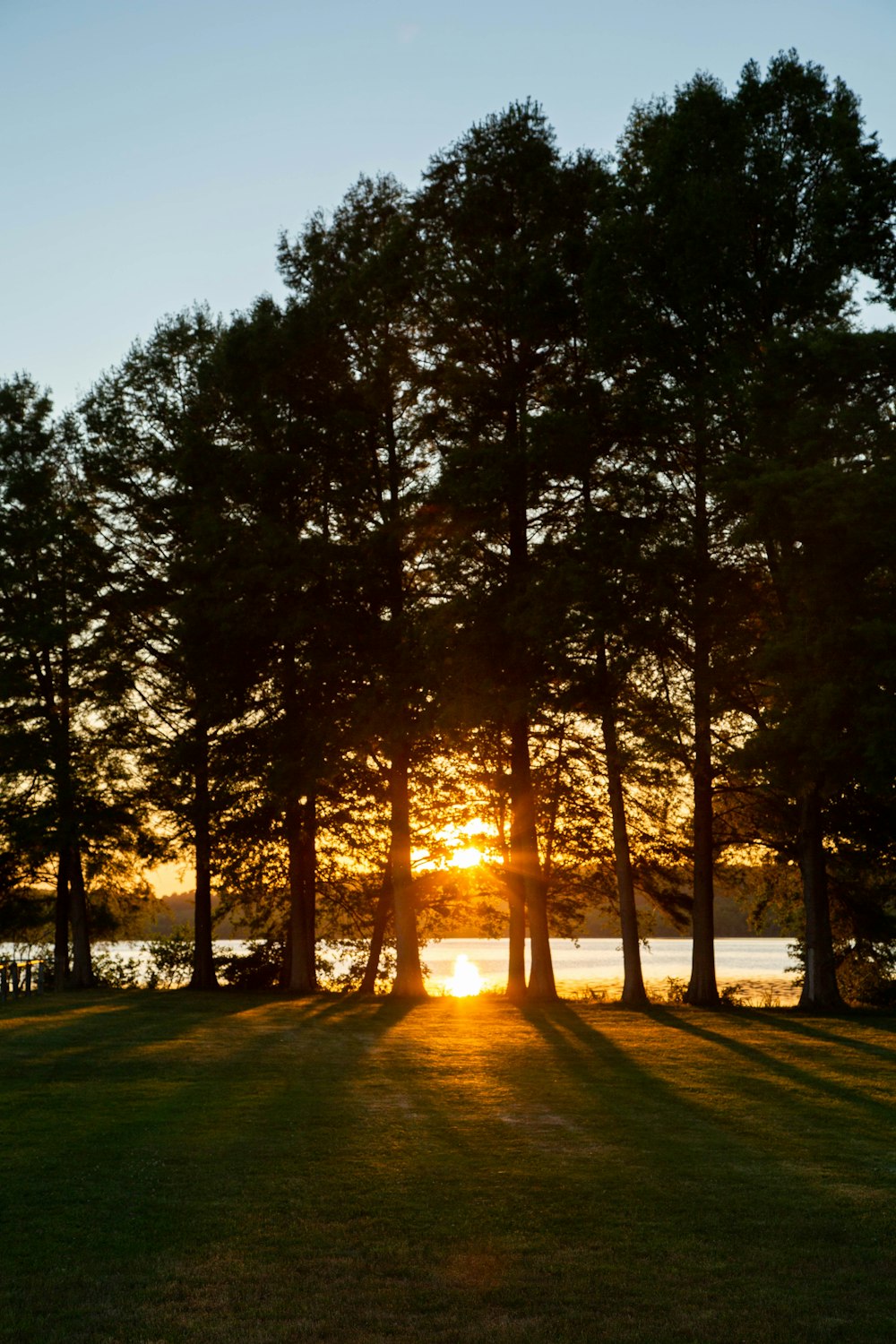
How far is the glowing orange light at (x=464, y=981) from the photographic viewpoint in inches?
1490

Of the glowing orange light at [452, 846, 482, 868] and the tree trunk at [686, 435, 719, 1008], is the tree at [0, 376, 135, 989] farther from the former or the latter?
the tree trunk at [686, 435, 719, 1008]

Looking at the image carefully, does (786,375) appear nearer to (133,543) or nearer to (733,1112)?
(733,1112)

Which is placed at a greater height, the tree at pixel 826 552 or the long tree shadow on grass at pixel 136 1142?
the tree at pixel 826 552

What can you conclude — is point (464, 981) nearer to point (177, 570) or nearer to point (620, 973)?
point (620, 973)

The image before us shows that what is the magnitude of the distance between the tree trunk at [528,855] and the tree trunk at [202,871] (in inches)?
356

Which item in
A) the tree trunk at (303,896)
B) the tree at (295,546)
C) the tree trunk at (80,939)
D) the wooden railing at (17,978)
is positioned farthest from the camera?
the tree trunk at (80,939)

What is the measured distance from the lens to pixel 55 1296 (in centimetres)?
662

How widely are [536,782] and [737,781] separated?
513 centimetres

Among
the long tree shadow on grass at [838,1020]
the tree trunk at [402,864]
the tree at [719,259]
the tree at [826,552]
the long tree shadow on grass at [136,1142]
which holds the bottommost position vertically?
the long tree shadow on grass at [838,1020]

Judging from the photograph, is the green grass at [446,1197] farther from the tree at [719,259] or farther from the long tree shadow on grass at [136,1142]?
the tree at [719,259]

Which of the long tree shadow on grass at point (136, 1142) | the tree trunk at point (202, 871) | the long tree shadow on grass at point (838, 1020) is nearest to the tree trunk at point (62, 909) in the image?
the tree trunk at point (202, 871)

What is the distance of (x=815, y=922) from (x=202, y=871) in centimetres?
1688

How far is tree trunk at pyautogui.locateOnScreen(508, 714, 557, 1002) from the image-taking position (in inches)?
1045

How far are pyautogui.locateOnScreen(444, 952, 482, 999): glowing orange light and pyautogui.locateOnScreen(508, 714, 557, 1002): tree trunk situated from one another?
213cm
